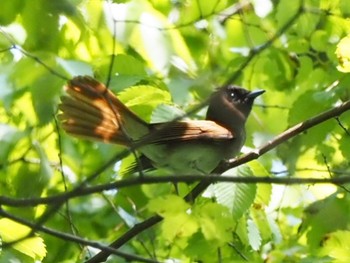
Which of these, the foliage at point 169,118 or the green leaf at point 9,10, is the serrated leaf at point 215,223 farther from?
the green leaf at point 9,10

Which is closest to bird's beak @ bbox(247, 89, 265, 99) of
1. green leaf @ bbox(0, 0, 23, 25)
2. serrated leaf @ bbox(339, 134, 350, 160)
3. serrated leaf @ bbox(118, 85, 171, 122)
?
serrated leaf @ bbox(339, 134, 350, 160)

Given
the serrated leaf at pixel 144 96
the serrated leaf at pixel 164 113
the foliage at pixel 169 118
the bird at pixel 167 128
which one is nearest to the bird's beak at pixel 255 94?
the bird at pixel 167 128

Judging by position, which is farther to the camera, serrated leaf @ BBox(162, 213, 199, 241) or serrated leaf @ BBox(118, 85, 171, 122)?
serrated leaf @ BBox(118, 85, 171, 122)

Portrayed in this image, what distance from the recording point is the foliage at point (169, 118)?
9.64 ft

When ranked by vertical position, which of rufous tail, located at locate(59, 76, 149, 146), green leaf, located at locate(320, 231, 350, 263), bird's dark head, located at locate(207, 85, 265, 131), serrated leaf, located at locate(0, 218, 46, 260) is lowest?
serrated leaf, located at locate(0, 218, 46, 260)

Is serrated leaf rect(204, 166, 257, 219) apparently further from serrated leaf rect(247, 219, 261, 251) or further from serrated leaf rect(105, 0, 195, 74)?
serrated leaf rect(105, 0, 195, 74)

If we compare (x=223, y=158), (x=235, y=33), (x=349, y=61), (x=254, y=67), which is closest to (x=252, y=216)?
(x=223, y=158)

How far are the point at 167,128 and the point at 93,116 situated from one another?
504mm

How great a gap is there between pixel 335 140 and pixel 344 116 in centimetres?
83

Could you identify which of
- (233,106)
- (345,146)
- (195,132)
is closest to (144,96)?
(195,132)

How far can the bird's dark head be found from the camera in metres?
5.10

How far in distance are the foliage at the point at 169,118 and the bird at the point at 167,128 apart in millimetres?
80

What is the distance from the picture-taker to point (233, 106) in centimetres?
521

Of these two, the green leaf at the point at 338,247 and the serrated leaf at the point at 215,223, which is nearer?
the serrated leaf at the point at 215,223
